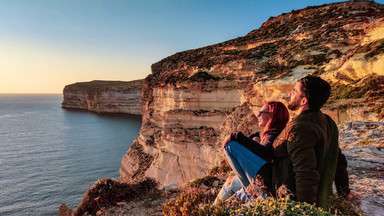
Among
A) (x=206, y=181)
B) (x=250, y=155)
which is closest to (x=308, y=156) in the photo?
(x=250, y=155)

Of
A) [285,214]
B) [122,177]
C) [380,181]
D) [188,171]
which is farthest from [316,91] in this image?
[122,177]

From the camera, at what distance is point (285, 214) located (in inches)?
78.3

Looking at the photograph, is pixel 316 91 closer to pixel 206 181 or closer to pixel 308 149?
pixel 308 149

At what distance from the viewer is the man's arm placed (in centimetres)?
242

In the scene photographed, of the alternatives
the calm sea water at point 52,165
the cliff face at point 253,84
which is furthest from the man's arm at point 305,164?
the calm sea water at point 52,165

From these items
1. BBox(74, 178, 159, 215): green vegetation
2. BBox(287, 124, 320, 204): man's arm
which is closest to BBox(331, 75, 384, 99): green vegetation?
BBox(287, 124, 320, 204): man's arm

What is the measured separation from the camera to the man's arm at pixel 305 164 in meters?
2.42

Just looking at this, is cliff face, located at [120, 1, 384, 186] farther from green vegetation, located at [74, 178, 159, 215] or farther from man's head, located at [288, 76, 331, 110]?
man's head, located at [288, 76, 331, 110]

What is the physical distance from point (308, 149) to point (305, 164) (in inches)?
6.9

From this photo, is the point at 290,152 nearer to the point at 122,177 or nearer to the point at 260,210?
the point at 260,210

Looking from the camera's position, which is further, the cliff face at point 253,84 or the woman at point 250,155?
the cliff face at point 253,84

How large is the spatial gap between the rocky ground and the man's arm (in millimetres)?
1030

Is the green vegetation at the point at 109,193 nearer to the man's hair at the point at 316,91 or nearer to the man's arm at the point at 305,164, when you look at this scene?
the man's arm at the point at 305,164

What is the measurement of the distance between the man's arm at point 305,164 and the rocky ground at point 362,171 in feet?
3.38
